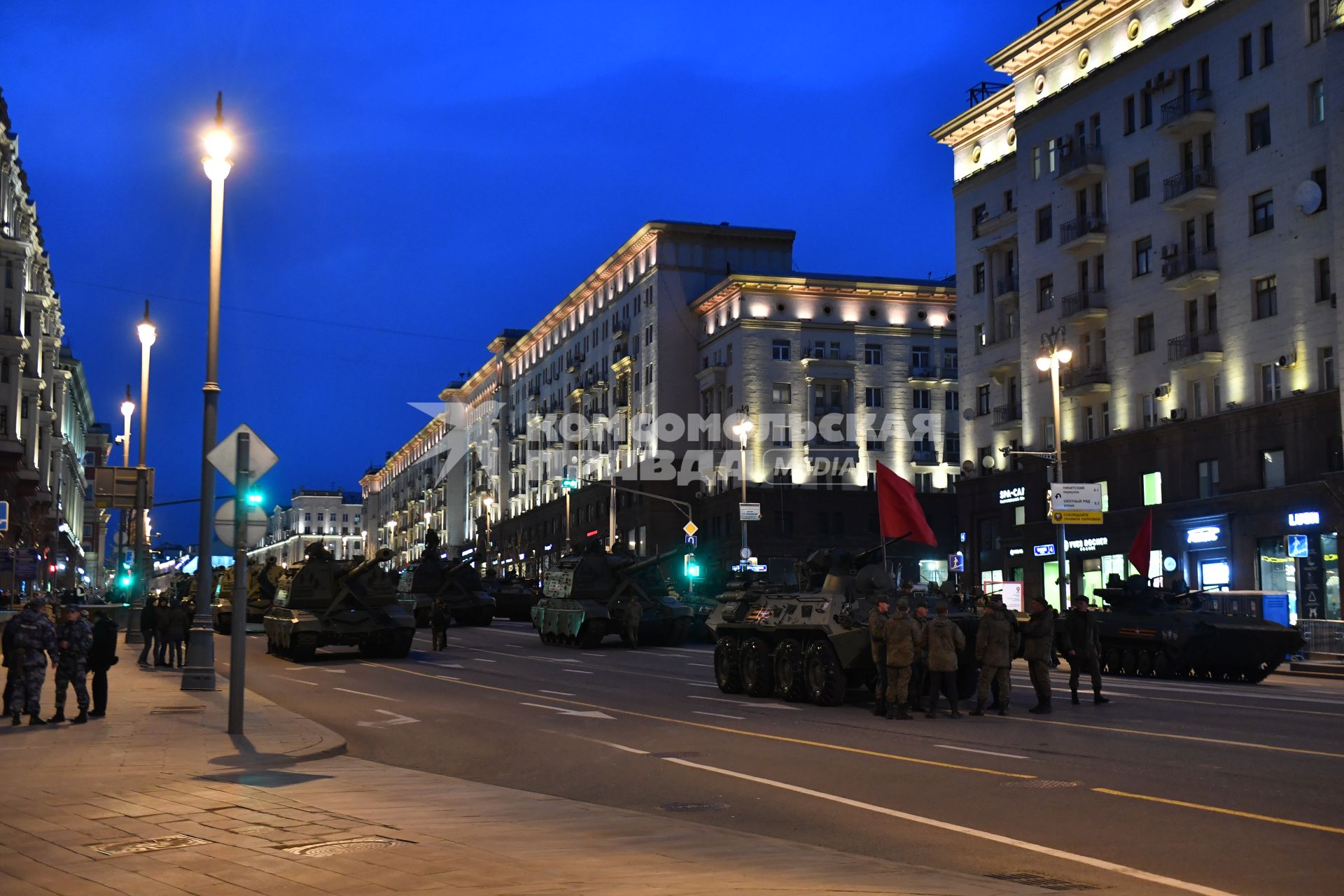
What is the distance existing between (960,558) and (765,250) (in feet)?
111

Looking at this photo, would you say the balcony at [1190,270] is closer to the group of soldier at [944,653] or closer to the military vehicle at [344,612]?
the military vehicle at [344,612]

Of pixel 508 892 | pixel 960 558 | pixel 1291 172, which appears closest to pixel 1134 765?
pixel 508 892

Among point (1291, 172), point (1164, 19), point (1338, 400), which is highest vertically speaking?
point (1164, 19)

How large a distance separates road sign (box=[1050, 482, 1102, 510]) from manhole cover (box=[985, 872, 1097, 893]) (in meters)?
30.2

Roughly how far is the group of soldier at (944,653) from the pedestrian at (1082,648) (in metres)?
0.15

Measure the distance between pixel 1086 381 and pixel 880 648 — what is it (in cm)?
3377

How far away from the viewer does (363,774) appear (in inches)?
548

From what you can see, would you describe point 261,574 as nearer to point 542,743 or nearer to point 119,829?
point 542,743

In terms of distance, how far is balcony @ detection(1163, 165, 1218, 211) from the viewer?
149 ft

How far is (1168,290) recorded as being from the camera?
157 feet

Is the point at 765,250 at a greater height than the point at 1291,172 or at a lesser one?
greater

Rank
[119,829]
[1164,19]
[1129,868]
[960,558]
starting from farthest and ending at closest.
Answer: [960,558] < [1164,19] < [119,829] < [1129,868]

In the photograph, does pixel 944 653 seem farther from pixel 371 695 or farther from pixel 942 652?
pixel 371 695

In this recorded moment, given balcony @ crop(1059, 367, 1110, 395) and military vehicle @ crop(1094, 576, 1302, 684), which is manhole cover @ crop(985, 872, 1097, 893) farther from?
balcony @ crop(1059, 367, 1110, 395)
